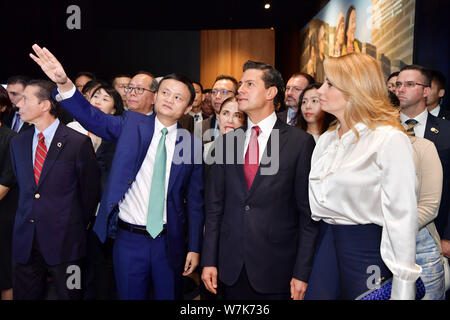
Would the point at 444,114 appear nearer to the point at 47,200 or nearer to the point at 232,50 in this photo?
the point at 47,200

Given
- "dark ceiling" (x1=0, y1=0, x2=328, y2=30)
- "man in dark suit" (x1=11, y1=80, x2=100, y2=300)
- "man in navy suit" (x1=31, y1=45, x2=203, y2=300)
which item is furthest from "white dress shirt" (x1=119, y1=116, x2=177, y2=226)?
"dark ceiling" (x1=0, y1=0, x2=328, y2=30)

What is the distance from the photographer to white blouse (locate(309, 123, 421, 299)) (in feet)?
5.24

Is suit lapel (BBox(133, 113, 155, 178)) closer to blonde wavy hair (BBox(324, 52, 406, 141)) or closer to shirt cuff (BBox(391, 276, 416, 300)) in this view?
blonde wavy hair (BBox(324, 52, 406, 141))

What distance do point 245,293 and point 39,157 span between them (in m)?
1.56

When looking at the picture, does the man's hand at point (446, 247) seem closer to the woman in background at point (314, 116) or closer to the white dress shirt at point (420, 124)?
the white dress shirt at point (420, 124)

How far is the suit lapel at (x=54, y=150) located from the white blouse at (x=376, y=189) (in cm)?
162

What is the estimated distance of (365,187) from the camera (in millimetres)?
1771

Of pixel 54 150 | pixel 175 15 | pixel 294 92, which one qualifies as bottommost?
pixel 54 150

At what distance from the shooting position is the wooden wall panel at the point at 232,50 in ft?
30.2

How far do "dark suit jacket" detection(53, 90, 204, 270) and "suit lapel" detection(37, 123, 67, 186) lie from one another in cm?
45

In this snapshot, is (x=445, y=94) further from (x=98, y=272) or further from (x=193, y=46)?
(x=193, y=46)

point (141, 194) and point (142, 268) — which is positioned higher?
point (141, 194)

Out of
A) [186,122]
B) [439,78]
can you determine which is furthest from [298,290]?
[439,78]

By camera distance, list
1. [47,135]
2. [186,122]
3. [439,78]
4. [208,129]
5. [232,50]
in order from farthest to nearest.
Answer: [232,50] → [208,129] → [186,122] → [439,78] → [47,135]
